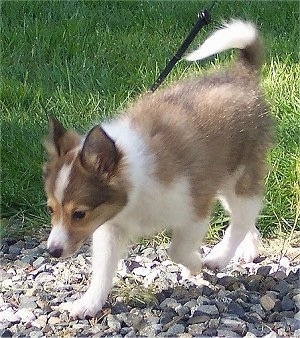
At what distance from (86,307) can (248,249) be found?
975mm

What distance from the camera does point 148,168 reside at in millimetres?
3133

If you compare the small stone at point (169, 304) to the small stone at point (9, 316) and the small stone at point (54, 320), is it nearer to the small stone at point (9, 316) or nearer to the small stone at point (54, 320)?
the small stone at point (54, 320)

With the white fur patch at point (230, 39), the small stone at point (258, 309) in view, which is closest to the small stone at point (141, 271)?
the small stone at point (258, 309)

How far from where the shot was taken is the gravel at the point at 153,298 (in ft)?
10.2

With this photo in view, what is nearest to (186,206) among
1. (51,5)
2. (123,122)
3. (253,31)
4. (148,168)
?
(148,168)

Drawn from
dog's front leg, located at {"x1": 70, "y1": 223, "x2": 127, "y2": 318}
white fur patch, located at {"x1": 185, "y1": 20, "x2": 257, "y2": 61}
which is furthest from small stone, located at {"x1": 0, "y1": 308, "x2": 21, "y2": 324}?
white fur patch, located at {"x1": 185, "y1": 20, "x2": 257, "y2": 61}

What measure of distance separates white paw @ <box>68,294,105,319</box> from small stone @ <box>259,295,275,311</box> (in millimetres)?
701

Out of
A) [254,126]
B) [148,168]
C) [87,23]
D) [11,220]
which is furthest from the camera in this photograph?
[87,23]

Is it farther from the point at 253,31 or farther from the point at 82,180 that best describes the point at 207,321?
the point at 253,31

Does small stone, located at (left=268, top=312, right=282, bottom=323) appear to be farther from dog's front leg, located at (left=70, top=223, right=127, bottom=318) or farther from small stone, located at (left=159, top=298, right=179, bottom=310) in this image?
dog's front leg, located at (left=70, top=223, right=127, bottom=318)

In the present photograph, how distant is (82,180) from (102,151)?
0.46ft

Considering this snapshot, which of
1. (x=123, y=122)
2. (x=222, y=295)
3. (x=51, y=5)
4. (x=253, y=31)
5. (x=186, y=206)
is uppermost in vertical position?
(x=253, y=31)

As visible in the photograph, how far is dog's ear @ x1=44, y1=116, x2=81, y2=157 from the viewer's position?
3072 millimetres

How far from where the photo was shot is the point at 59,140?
10.1ft
